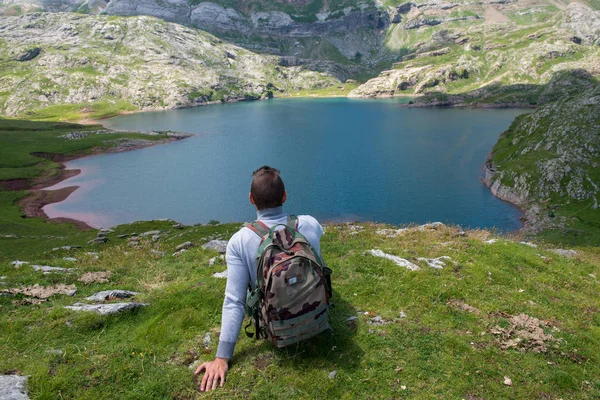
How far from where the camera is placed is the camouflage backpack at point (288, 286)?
615 centimetres

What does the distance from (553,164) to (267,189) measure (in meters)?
81.3

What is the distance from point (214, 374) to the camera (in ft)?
22.7

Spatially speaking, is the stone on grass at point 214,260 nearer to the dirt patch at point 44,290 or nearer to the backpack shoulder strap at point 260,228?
the dirt patch at point 44,290

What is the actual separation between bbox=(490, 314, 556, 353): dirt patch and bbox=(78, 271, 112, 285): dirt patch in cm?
1541

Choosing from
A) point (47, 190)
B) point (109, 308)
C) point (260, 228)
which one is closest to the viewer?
point (260, 228)

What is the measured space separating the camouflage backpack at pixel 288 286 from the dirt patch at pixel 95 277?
11.0 metres

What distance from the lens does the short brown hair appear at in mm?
6824

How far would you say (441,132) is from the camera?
129250 mm

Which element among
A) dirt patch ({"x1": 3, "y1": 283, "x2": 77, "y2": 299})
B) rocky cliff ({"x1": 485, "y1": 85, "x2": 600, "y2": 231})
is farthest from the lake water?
dirt patch ({"x1": 3, "y1": 283, "x2": 77, "y2": 299})

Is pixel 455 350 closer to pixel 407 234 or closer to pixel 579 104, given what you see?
pixel 407 234

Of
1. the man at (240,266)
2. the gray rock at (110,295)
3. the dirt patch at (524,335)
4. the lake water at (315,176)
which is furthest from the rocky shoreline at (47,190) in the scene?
the dirt patch at (524,335)

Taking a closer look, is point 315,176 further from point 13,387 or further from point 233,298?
point 13,387

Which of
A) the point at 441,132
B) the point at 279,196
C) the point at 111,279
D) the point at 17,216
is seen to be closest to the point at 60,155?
the point at 17,216

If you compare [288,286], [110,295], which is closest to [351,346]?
[288,286]
